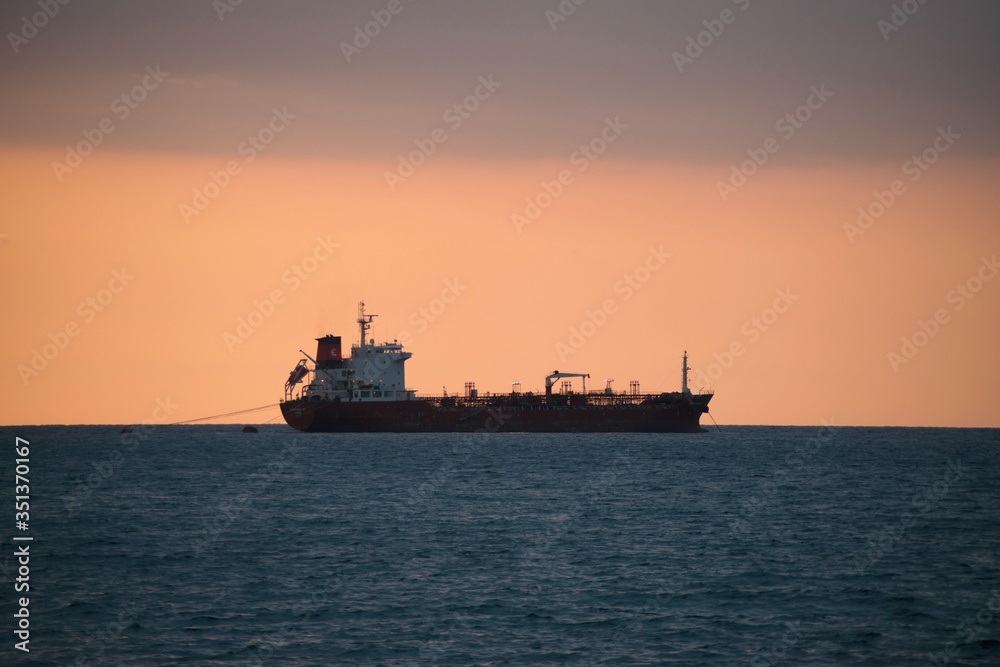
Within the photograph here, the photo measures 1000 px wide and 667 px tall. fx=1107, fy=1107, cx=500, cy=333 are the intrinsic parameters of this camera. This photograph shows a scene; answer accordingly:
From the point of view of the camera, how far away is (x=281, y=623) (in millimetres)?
29938

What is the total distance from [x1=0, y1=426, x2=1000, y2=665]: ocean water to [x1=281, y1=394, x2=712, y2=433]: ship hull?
2191 inches

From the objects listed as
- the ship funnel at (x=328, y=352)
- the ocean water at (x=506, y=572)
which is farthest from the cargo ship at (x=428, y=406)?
the ocean water at (x=506, y=572)

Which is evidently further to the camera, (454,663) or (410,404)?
(410,404)

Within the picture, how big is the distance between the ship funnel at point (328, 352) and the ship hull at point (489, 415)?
5534mm

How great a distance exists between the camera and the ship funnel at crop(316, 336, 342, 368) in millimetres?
134625

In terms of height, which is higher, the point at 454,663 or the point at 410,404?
the point at 410,404

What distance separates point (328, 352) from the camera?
13525 cm

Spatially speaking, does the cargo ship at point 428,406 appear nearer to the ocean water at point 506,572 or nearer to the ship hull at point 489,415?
the ship hull at point 489,415

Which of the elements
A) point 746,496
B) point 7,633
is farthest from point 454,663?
point 746,496

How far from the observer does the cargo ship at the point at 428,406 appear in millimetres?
131500

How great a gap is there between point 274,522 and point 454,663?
26.0 m

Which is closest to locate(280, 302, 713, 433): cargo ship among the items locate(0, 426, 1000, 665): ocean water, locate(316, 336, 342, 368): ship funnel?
locate(316, 336, 342, 368): ship funnel

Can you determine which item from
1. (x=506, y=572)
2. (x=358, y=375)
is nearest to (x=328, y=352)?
(x=358, y=375)

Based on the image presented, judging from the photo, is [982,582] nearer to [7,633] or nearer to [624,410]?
[7,633]
